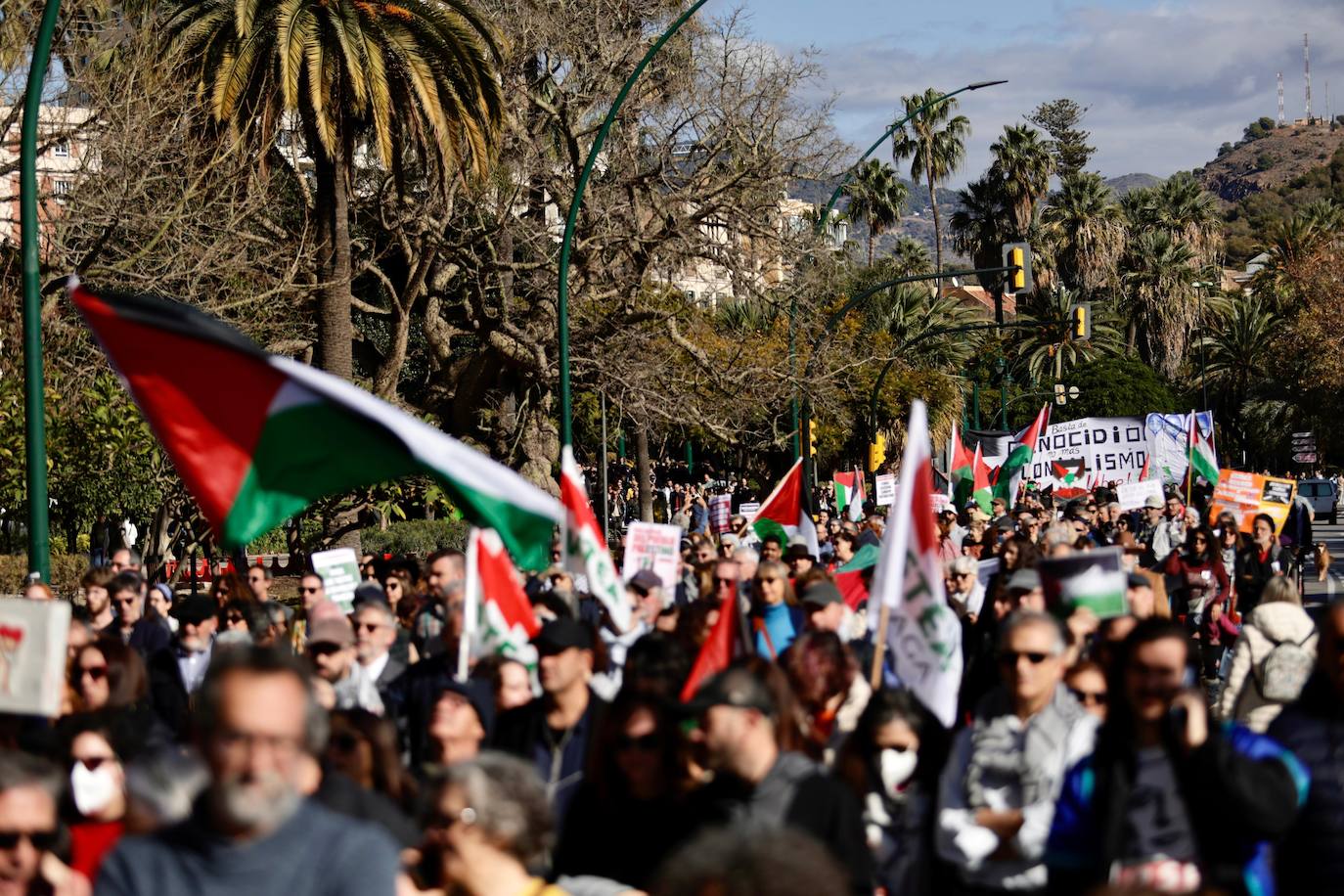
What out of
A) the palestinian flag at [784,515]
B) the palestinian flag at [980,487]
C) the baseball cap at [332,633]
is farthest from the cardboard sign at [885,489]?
the baseball cap at [332,633]

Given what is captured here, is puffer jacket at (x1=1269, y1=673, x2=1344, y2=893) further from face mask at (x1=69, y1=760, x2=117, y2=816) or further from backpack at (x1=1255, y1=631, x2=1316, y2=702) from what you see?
face mask at (x1=69, y1=760, x2=117, y2=816)

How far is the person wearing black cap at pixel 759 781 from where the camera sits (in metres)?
4.23

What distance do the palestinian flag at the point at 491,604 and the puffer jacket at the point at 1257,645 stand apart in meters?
2.82

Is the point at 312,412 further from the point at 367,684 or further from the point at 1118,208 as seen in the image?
the point at 1118,208

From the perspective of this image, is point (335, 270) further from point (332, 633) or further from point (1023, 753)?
point (1023, 753)

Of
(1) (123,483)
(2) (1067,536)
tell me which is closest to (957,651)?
(2) (1067,536)

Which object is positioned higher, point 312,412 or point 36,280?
point 36,280

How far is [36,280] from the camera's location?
1088 centimetres

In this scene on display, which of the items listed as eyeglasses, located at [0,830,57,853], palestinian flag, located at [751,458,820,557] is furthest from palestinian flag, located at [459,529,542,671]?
palestinian flag, located at [751,458,820,557]

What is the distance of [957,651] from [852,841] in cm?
188

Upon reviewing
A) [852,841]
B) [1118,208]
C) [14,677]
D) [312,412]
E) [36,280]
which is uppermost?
[1118,208]

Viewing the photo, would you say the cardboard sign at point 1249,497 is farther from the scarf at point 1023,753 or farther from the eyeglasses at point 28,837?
the eyeglasses at point 28,837

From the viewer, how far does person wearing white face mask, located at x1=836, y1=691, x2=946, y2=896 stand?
500 centimetres

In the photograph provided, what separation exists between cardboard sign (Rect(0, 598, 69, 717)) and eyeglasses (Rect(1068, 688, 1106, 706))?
2.96m
